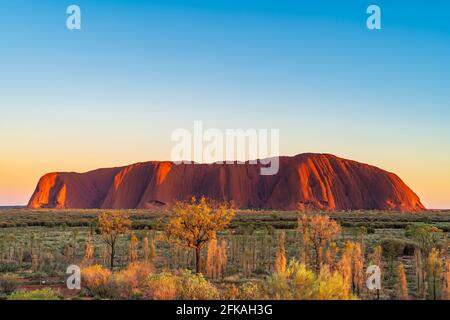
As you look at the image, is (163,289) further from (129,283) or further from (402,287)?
(402,287)

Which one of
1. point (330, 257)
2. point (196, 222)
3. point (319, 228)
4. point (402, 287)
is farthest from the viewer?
point (319, 228)

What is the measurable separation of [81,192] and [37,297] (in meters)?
147

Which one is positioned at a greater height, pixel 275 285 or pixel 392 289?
pixel 275 285

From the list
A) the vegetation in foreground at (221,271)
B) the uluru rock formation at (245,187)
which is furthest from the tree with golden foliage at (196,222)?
the uluru rock formation at (245,187)

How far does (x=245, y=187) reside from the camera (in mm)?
144125

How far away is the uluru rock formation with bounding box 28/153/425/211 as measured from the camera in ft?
440

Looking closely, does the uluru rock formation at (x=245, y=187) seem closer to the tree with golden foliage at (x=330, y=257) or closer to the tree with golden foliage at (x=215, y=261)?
the tree with golden foliage at (x=215, y=261)

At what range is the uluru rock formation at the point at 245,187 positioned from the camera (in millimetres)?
134000

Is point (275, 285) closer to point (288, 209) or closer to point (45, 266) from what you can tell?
point (45, 266)

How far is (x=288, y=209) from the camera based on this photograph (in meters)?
128

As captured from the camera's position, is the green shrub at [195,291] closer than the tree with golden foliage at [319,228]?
Yes

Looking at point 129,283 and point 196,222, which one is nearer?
point 129,283

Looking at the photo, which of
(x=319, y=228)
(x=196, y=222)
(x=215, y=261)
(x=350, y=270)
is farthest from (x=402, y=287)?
(x=196, y=222)
